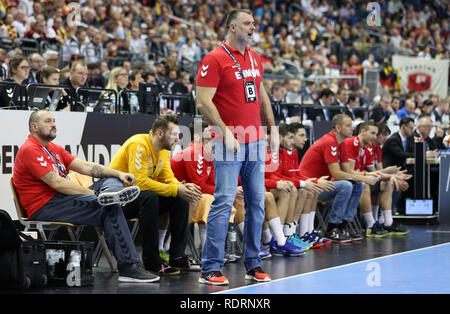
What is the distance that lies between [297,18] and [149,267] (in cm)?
1682

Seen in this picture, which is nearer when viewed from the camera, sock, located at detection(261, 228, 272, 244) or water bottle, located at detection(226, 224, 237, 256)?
water bottle, located at detection(226, 224, 237, 256)

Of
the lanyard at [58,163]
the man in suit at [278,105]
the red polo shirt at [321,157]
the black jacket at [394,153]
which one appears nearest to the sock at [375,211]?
the red polo shirt at [321,157]

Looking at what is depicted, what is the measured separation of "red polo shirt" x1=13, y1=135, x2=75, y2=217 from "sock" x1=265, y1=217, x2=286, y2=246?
2.48 metres

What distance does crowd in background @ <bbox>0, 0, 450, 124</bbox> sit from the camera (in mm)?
12695

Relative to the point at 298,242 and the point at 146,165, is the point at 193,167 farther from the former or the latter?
the point at 298,242

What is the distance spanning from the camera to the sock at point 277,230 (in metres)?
7.68

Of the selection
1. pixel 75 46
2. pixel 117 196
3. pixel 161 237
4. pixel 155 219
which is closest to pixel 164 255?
pixel 161 237

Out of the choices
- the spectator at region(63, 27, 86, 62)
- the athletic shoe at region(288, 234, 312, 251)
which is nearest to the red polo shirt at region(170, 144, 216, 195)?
the athletic shoe at region(288, 234, 312, 251)

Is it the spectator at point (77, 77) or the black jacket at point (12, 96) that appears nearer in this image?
the black jacket at point (12, 96)

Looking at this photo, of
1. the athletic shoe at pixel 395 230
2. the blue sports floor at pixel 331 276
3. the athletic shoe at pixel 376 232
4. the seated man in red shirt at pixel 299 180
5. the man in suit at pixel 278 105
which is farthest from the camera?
the man in suit at pixel 278 105

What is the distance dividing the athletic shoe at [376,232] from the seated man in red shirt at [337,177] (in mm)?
501

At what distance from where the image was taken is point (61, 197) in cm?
609

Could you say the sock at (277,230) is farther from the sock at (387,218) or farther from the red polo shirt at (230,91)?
the sock at (387,218)

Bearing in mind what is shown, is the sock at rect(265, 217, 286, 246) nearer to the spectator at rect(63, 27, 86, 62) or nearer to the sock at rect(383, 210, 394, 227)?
the sock at rect(383, 210, 394, 227)
